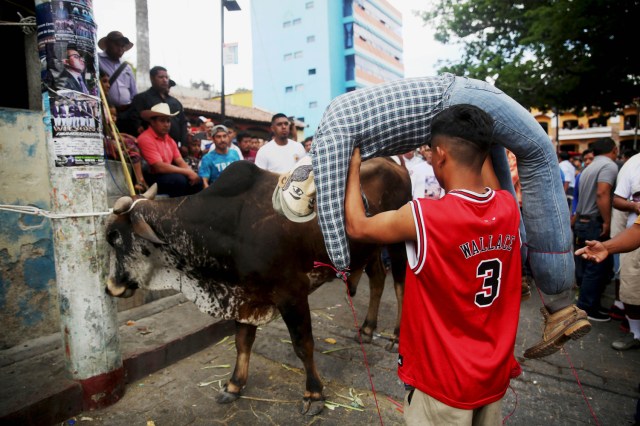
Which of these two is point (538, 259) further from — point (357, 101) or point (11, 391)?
point (11, 391)

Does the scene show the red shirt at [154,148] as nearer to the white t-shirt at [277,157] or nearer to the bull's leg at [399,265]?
the white t-shirt at [277,157]

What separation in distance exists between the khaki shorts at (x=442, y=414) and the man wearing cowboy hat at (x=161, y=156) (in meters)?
4.04

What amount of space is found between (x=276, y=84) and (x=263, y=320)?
39.5 meters

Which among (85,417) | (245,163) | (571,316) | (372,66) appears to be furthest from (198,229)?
(372,66)

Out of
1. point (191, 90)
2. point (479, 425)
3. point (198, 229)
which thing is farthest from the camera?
point (191, 90)

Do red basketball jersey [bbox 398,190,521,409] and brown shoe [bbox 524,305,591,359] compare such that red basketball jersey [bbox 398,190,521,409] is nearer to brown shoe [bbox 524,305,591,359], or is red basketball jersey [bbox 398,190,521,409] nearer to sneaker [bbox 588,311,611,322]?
brown shoe [bbox 524,305,591,359]

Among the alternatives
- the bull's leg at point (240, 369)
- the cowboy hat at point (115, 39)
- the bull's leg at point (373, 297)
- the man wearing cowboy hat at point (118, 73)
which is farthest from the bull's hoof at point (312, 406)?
the cowboy hat at point (115, 39)

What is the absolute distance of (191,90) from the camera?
37594mm

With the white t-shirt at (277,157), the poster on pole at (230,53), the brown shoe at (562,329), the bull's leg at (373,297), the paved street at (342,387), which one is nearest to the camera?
the brown shoe at (562,329)

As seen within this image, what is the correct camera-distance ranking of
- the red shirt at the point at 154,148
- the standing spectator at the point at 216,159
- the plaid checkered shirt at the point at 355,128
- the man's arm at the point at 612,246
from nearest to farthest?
1. the plaid checkered shirt at the point at 355,128
2. the man's arm at the point at 612,246
3. the red shirt at the point at 154,148
4. the standing spectator at the point at 216,159

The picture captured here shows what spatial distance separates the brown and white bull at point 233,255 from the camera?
324cm

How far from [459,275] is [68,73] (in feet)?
9.59

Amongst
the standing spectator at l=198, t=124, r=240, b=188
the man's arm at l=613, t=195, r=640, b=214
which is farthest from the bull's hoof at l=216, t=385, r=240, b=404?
the man's arm at l=613, t=195, r=640, b=214

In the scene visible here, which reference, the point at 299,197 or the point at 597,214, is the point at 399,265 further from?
the point at 597,214
